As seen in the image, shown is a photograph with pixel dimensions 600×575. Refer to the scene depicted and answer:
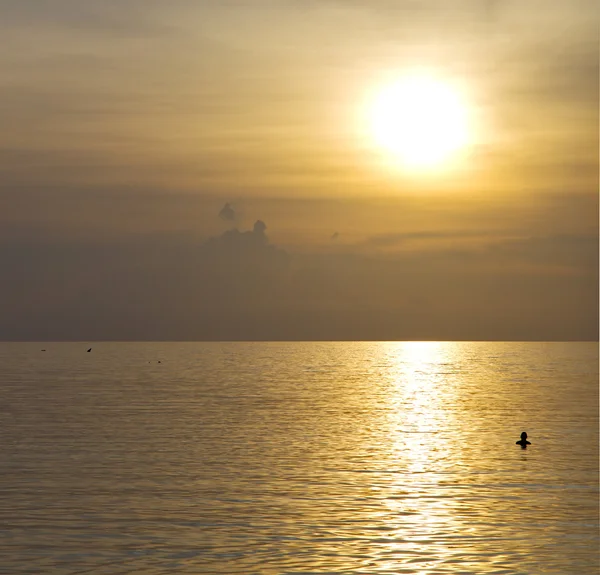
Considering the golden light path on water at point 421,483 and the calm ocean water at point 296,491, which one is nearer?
the calm ocean water at point 296,491

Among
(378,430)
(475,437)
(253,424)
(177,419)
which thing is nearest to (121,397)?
(177,419)

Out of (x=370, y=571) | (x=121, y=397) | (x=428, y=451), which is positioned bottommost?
(x=370, y=571)

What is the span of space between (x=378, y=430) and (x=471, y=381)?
93942mm

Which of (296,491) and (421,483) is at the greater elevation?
(421,483)

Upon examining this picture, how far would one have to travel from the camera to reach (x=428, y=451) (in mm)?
63875

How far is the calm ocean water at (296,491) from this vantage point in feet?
114

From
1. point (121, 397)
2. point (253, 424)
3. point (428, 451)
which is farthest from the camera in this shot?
point (121, 397)

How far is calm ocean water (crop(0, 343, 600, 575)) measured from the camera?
34.8 meters

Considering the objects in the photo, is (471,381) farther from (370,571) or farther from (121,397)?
(370,571)

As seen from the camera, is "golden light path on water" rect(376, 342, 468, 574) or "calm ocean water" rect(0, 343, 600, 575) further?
"golden light path on water" rect(376, 342, 468, 574)

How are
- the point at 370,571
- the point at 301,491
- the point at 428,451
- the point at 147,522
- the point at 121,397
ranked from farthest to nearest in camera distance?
the point at 121,397, the point at 428,451, the point at 301,491, the point at 147,522, the point at 370,571

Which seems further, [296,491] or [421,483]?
[421,483]

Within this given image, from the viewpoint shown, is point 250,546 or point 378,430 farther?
point 378,430

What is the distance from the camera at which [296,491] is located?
47.7 metres
